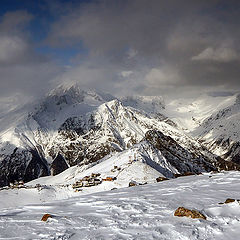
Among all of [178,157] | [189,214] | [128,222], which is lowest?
[178,157]

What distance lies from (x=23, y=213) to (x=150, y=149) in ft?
300

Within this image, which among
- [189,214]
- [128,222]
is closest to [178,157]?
[189,214]

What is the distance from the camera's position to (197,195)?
16.9 meters

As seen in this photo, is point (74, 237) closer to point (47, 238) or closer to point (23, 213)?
point (47, 238)

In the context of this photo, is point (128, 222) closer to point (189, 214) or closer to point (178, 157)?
point (189, 214)

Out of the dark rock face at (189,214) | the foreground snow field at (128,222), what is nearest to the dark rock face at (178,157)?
the foreground snow field at (128,222)

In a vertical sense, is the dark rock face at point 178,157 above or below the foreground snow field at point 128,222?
below

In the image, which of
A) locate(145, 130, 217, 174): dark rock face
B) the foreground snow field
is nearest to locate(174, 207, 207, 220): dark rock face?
the foreground snow field

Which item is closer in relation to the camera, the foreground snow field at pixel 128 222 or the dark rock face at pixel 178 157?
the foreground snow field at pixel 128 222

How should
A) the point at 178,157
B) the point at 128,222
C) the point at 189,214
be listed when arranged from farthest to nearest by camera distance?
1. the point at 178,157
2. the point at 189,214
3. the point at 128,222

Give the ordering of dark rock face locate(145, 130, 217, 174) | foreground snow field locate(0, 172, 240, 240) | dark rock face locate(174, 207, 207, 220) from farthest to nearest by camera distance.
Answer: dark rock face locate(145, 130, 217, 174) → dark rock face locate(174, 207, 207, 220) → foreground snow field locate(0, 172, 240, 240)

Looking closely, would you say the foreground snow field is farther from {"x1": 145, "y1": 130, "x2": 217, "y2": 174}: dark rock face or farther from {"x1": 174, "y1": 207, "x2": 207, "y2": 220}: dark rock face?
{"x1": 145, "y1": 130, "x2": 217, "y2": 174}: dark rock face

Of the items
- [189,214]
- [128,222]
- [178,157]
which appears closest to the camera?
[128,222]

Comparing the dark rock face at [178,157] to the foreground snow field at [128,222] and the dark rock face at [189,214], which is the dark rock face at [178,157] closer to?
the foreground snow field at [128,222]
